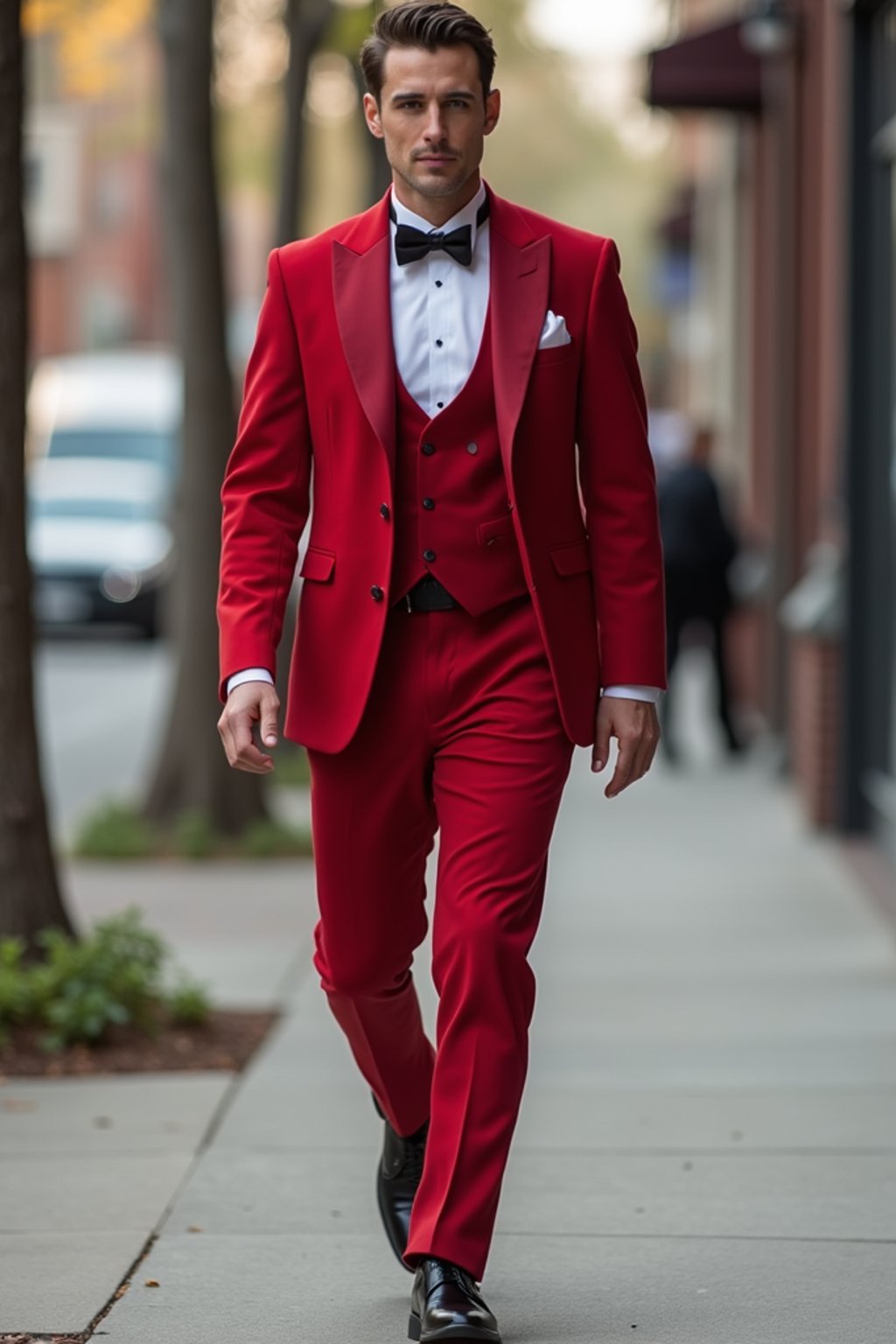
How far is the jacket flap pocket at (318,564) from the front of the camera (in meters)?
4.15

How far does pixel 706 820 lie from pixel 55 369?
65.0 ft

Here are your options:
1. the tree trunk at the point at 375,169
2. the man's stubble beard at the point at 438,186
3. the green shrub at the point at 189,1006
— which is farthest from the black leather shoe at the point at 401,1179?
the tree trunk at the point at 375,169

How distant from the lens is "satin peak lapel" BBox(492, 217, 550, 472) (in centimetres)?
403

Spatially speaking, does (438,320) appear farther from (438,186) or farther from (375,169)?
(375,169)

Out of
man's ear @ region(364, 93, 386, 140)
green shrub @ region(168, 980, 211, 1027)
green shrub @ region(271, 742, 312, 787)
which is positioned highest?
man's ear @ region(364, 93, 386, 140)

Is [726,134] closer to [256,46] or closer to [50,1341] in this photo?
[256,46]

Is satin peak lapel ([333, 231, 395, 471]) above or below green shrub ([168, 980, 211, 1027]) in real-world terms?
above

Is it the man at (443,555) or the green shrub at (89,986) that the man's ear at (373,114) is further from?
the green shrub at (89,986)

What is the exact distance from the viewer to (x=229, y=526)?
4.21 meters

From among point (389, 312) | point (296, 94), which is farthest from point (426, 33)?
point (296, 94)

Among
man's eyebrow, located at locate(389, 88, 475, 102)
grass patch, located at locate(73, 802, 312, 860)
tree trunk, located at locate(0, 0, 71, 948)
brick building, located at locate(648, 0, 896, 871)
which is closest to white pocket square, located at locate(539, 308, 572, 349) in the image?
man's eyebrow, located at locate(389, 88, 475, 102)

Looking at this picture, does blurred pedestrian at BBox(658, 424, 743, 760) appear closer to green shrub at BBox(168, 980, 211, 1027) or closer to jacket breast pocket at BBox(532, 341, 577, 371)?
green shrub at BBox(168, 980, 211, 1027)

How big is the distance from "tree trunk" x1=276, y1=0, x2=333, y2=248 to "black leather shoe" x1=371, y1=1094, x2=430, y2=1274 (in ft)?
30.9

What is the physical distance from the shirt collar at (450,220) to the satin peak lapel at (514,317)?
5 centimetres
